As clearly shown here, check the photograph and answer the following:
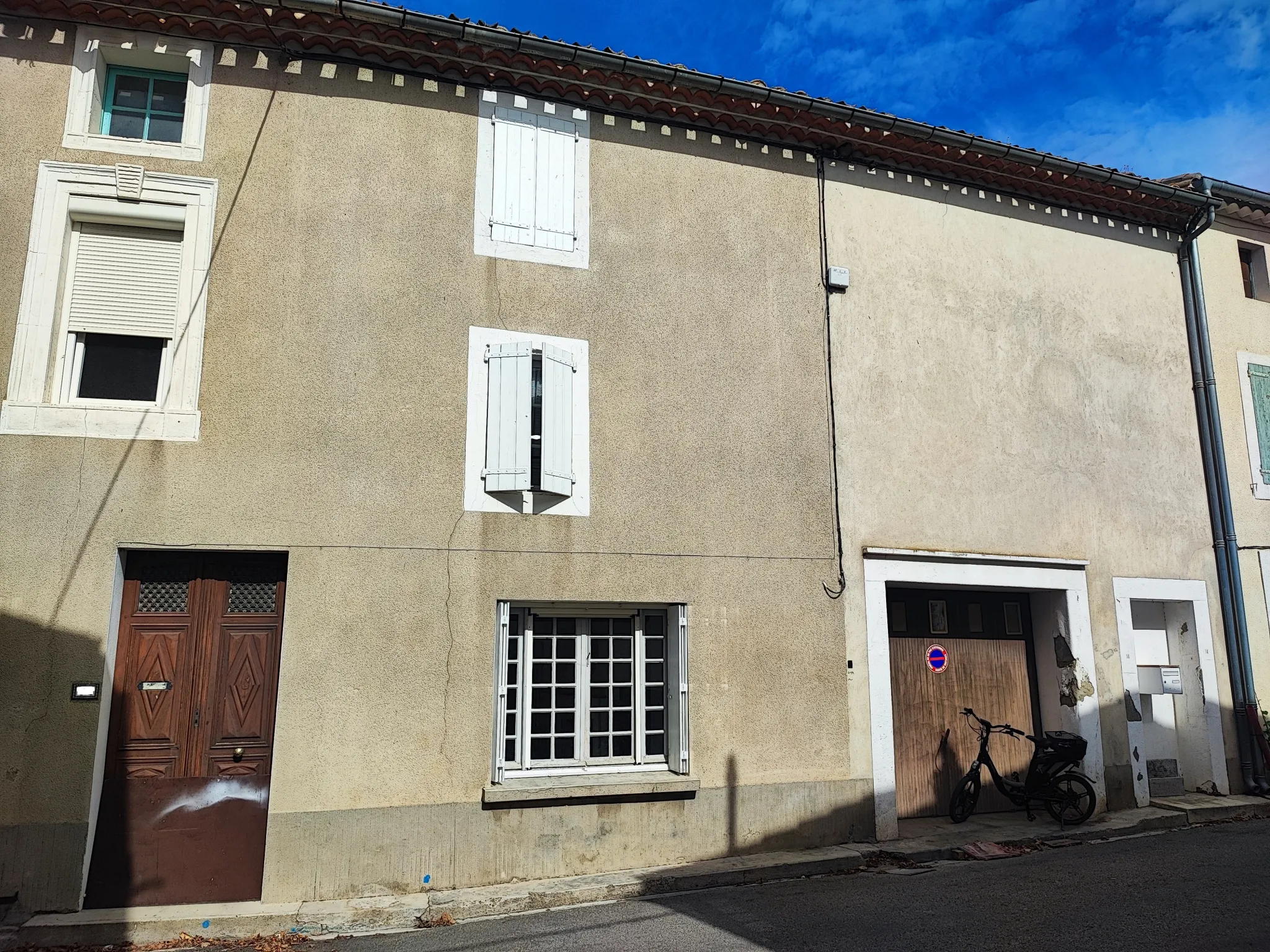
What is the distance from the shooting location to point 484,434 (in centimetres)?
735

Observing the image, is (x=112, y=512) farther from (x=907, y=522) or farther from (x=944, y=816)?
(x=944, y=816)

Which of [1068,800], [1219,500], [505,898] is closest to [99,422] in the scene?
[505,898]

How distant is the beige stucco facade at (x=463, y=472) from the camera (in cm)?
646

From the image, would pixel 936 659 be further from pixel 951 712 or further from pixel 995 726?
pixel 995 726

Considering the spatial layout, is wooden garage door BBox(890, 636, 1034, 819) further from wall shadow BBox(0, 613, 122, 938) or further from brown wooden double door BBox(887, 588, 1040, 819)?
wall shadow BBox(0, 613, 122, 938)

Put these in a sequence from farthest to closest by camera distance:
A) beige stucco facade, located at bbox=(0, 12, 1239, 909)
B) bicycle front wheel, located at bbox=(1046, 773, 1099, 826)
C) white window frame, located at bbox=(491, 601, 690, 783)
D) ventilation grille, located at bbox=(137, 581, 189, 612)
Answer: bicycle front wheel, located at bbox=(1046, 773, 1099, 826), white window frame, located at bbox=(491, 601, 690, 783), ventilation grille, located at bbox=(137, 581, 189, 612), beige stucco facade, located at bbox=(0, 12, 1239, 909)

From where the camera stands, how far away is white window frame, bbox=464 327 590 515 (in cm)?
725

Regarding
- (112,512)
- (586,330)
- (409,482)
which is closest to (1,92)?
(112,512)

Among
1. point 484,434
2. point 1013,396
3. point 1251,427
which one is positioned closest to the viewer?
point 484,434

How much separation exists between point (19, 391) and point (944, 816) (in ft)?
28.2

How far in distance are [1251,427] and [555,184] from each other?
8570 millimetres

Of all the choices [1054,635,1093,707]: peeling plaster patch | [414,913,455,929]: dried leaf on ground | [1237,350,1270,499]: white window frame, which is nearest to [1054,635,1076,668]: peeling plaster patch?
[1054,635,1093,707]: peeling plaster patch

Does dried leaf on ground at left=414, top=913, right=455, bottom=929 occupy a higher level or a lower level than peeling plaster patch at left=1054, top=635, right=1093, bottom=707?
lower

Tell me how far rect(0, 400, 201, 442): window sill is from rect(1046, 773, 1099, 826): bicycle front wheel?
26.5ft
